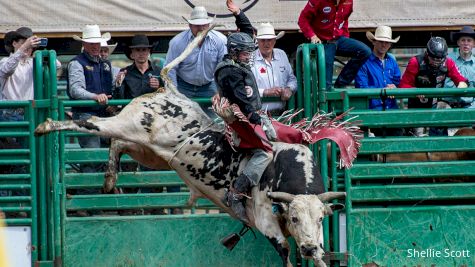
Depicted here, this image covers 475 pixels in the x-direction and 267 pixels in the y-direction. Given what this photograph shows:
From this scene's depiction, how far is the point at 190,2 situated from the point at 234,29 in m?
0.57

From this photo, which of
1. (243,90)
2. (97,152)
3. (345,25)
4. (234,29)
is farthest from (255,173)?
(234,29)

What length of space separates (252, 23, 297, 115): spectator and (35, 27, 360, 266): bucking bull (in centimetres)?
82

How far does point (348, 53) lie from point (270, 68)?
0.76 metres

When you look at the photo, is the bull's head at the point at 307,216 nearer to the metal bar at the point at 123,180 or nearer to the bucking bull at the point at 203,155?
the bucking bull at the point at 203,155

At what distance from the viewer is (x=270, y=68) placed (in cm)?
1021

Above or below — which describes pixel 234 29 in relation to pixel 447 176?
above

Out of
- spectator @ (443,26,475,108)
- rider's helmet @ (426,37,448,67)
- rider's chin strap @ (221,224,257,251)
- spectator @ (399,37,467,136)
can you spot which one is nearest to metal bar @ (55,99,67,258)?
rider's chin strap @ (221,224,257,251)

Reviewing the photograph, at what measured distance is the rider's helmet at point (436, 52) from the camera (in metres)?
10.0

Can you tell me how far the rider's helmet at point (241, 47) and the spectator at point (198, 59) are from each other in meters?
1.12

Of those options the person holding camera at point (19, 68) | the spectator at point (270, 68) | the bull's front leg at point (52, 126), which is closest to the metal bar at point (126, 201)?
the bull's front leg at point (52, 126)

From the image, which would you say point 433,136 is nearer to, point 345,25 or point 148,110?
point 345,25

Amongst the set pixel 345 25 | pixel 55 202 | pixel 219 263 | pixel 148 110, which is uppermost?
pixel 345 25

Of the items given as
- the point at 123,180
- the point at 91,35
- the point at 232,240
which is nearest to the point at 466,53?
the point at 232,240

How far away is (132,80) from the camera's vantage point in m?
10.0
